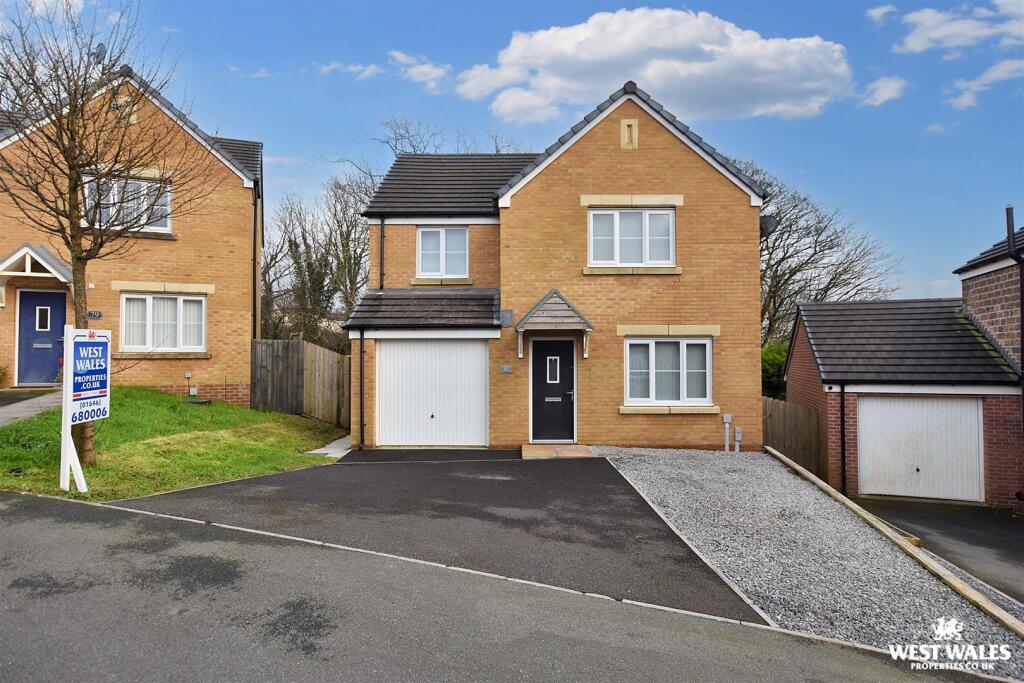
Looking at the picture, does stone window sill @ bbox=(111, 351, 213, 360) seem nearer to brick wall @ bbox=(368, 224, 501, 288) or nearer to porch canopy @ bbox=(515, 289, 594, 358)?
brick wall @ bbox=(368, 224, 501, 288)

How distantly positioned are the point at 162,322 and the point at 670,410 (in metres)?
12.5

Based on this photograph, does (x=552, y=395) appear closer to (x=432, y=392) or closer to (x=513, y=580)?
(x=432, y=392)

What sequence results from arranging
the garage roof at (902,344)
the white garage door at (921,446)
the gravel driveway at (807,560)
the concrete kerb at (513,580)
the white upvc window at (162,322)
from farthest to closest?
the white upvc window at (162,322) < the garage roof at (902,344) < the white garage door at (921,446) < the gravel driveway at (807,560) < the concrete kerb at (513,580)

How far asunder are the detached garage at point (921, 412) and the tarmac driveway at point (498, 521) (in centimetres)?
612

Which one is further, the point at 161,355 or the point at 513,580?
the point at 161,355

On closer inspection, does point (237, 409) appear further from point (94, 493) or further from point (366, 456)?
point (94, 493)

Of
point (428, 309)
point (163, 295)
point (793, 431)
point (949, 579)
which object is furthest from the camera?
point (163, 295)

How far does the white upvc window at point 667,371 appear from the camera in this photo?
12367 mm

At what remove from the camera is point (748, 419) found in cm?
1227

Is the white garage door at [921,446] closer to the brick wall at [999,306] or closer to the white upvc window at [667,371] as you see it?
the brick wall at [999,306]

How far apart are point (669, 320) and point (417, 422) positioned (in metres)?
5.90

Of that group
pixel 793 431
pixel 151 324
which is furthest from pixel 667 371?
pixel 151 324

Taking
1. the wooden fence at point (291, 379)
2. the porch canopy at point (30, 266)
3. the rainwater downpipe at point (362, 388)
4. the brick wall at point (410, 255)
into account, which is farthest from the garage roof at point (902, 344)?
the porch canopy at point (30, 266)

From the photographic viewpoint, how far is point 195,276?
1455 centimetres
